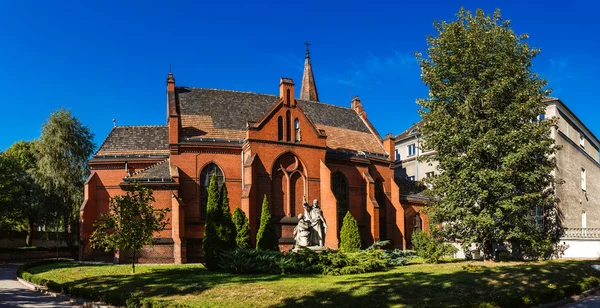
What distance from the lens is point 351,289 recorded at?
16.6 metres

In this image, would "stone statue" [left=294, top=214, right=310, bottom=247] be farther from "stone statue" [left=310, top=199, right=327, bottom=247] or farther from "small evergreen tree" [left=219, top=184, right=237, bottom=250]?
"small evergreen tree" [left=219, top=184, right=237, bottom=250]

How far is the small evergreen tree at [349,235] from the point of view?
3512 cm

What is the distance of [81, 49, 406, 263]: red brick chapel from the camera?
3400 cm

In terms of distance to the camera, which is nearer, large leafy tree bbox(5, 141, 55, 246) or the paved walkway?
the paved walkway

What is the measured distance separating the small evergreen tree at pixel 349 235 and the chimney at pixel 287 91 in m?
9.08

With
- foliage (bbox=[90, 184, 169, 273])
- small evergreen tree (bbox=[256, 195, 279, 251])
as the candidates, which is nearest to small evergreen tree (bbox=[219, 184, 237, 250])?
small evergreen tree (bbox=[256, 195, 279, 251])

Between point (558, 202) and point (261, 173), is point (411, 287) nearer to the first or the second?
point (261, 173)

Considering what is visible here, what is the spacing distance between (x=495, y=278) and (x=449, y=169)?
37.1 feet

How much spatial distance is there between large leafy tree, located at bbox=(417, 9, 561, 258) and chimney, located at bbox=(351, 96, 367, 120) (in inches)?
707

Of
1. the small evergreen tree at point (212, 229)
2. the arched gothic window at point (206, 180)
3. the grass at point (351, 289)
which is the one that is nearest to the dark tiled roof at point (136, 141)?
the arched gothic window at point (206, 180)

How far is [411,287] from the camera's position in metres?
16.7

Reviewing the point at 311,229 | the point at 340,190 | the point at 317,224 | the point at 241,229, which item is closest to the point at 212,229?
the point at 241,229

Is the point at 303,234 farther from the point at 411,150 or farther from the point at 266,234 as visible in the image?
the point at 411,150

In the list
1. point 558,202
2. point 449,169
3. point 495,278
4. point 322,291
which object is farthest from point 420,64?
point 322,291
